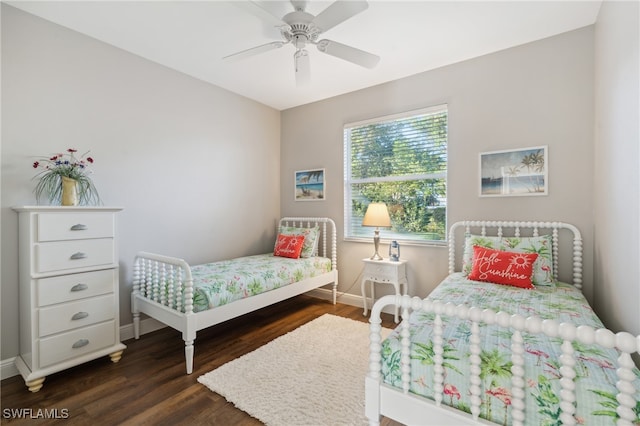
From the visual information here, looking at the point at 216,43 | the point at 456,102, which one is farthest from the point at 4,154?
the point at 456,102

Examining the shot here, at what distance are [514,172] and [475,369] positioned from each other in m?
2.24

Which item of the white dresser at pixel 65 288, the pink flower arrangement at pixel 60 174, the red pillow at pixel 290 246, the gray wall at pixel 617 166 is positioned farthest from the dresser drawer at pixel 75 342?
the gray wall at pixel 617 166

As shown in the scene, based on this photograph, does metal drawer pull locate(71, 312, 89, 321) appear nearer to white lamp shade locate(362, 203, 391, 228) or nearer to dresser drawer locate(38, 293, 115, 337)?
dresser drawer locate(38, 293, 115, 337)

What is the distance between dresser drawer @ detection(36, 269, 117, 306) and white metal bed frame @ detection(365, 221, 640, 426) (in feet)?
6.87

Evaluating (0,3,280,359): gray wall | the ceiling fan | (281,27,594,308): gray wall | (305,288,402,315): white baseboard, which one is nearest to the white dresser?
(0,3,280,359): gray wall

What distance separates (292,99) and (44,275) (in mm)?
3146

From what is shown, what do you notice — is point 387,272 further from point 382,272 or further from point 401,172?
point 401,172

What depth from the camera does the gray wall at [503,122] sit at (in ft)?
8.24

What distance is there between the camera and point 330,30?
248 cm

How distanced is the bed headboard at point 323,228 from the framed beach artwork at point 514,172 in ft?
5.73

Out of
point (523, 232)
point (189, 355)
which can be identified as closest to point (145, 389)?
point (189, 355)

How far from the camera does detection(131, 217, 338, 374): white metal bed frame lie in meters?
2.25

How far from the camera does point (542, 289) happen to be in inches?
88.9

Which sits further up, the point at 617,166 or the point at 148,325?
the point at 617,166
